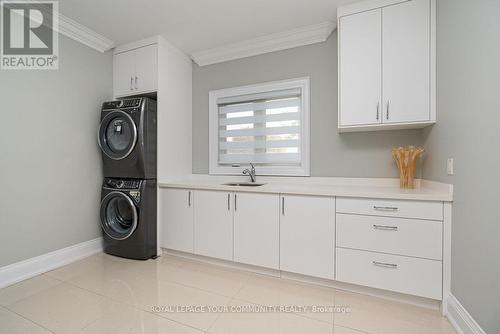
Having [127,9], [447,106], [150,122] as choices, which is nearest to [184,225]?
[150,122]

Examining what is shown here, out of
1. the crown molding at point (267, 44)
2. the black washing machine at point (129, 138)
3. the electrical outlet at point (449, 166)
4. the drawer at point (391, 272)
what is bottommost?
the drawer at point (391, 272)

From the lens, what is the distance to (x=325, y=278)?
6.03 feet

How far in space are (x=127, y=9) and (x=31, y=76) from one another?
1.10 m

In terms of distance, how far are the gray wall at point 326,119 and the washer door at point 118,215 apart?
1857mm

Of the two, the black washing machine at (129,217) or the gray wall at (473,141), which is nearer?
the gray wall at (473,141)

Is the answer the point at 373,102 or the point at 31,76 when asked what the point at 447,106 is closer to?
the point at 373,102

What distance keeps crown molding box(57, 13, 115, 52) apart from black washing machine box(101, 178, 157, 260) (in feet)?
5.12

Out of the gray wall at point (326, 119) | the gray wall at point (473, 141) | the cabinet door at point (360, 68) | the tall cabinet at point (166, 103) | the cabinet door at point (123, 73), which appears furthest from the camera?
the cabinet door at point (123, 73)

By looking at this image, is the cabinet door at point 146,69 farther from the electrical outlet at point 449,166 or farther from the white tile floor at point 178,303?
the electrical outlet at point 449,166

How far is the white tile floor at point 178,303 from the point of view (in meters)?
1.38

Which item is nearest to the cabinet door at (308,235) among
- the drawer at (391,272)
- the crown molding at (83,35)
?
the drawer at (391,272)

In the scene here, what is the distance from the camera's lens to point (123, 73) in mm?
2664

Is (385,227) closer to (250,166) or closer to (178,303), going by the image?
(250,166)

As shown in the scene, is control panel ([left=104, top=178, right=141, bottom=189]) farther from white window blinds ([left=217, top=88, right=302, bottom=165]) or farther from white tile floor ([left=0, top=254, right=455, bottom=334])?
white window blinds ([left=217, top=88, right=302, bottom=165])
